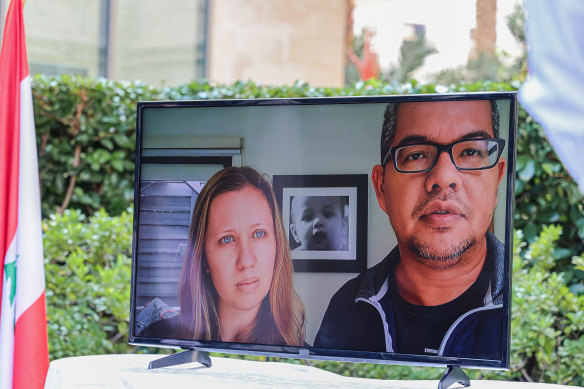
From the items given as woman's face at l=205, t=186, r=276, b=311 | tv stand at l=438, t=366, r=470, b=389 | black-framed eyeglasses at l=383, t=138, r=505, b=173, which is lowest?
tv stand at l=438, t=366, r=470, b=389

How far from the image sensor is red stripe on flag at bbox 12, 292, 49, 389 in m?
2.43

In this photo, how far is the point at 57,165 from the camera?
14.0ft

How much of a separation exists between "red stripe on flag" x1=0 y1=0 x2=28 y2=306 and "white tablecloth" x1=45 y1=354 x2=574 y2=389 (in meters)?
0.51

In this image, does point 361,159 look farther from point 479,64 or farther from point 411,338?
point 479,64

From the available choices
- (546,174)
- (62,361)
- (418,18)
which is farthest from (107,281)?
(418,18)

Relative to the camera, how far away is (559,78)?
39.2 inches

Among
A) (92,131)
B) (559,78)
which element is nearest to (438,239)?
(559,78)

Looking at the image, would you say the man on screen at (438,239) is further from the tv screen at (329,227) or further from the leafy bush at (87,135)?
the leafy bush at (87,135)

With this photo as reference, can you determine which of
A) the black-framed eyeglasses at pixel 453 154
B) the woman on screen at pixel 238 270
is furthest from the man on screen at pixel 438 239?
the woman on screen at pixel 238 270

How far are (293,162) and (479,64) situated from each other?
12200 millimetres

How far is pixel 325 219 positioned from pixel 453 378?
1.93ft

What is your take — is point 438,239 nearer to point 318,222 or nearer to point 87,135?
point 318,222

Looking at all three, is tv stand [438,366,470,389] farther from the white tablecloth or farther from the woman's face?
the woman's face

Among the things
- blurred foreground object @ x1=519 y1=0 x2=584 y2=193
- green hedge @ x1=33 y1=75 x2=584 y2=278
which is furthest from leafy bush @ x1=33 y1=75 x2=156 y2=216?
blurred foreground object @ x1=519 y1=0 x2=584 y2=193
